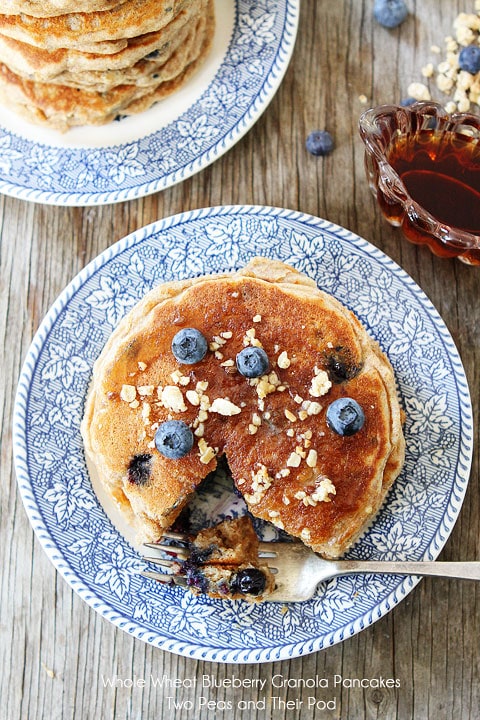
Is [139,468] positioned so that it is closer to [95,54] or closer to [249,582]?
[249,582]

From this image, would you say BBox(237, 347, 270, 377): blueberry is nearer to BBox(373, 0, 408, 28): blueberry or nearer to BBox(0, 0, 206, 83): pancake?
BBox(0, 0, 206, 83): pancake

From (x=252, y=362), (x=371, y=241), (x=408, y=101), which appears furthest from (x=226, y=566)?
(x=408, y=101)

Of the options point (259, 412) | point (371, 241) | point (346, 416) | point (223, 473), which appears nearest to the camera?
point (346, 416)

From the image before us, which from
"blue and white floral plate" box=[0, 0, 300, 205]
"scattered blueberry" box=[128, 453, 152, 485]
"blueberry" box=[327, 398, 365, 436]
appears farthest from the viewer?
"blue and white floral plate" box=[0, 0, 300, 205]

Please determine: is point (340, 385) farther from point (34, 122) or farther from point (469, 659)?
point (34, 122)

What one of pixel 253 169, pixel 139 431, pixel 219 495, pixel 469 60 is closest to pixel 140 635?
pixel 219 495

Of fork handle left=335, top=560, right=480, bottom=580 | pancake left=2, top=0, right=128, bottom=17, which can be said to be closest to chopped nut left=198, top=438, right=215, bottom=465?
fork handle left=335, top=560, right=480, bottom=580
